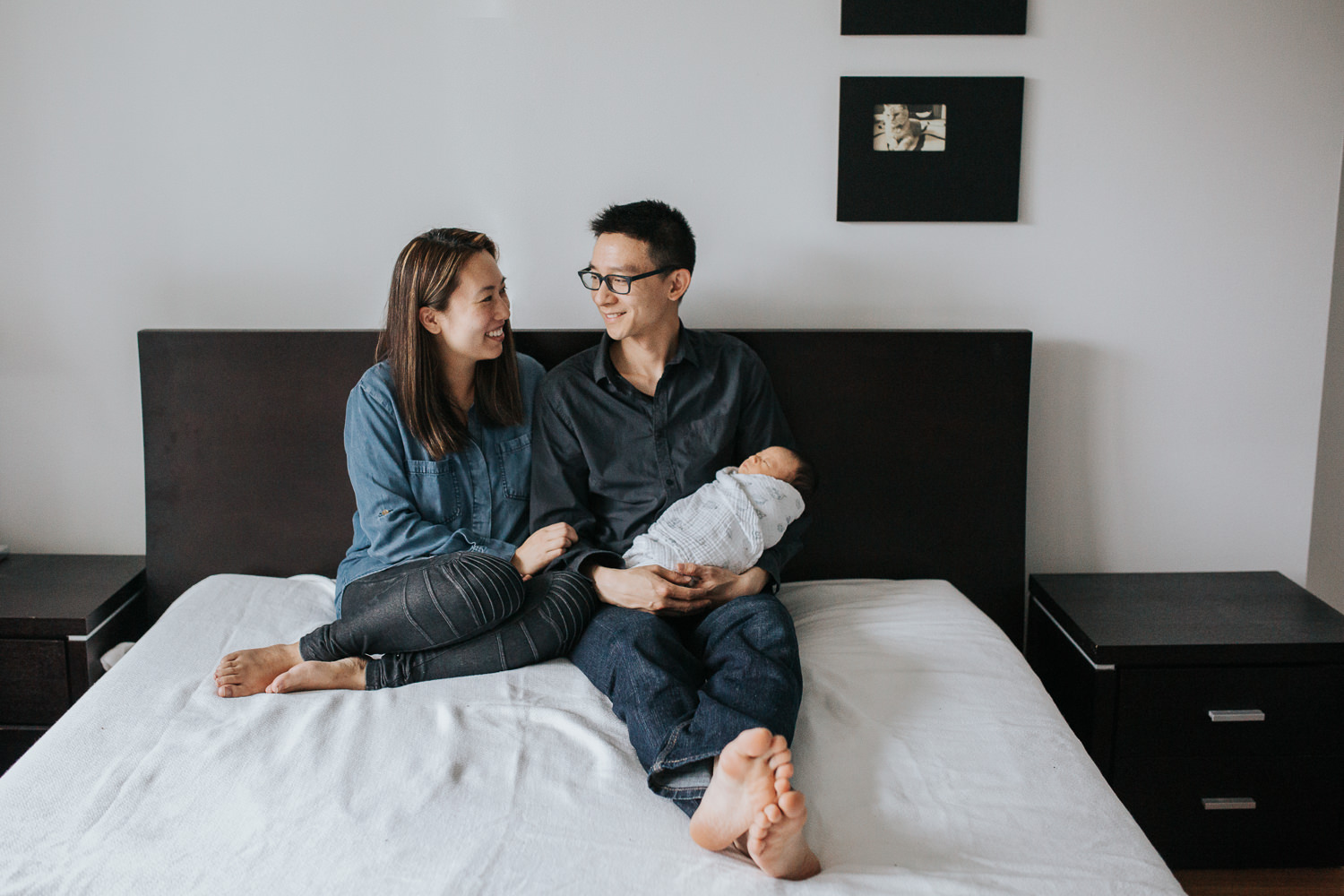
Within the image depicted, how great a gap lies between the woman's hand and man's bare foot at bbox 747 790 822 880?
2.62ft

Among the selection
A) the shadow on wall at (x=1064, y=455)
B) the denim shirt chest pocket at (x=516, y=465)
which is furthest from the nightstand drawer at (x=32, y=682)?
the shadow on wall at (x=1064, y=455)

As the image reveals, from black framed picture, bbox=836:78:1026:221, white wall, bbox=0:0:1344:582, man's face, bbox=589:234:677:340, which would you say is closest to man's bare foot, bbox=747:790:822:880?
man's face, bbox=589:234:677:340

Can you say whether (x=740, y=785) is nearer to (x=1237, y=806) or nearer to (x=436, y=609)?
(x=436, y=609)

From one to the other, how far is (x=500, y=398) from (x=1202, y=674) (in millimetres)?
1501

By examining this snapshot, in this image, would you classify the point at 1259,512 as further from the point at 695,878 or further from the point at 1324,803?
the point at 695,878

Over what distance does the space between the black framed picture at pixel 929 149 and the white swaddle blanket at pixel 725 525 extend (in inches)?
29.3

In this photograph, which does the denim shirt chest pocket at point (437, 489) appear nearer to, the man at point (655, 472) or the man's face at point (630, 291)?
the man at point (655, 472)

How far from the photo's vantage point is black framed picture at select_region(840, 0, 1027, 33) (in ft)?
6.91

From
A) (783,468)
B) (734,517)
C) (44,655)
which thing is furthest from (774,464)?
(44,655)

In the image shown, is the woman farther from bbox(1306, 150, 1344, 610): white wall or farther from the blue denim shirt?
bbox(1306, 150, 1344, 610): white wall

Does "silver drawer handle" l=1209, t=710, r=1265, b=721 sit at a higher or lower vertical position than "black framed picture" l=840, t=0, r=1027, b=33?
lower

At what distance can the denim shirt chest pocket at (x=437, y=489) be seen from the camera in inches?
76.3

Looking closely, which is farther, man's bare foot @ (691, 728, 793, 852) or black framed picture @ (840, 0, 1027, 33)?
black framed picture @ (840, 0, 1027, 33)

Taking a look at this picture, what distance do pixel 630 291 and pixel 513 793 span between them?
0.97 meters
